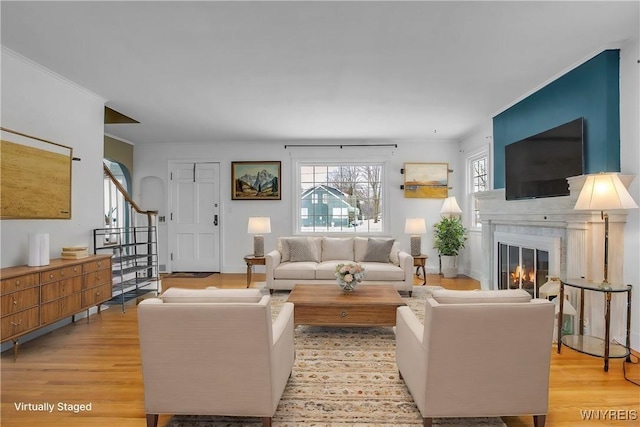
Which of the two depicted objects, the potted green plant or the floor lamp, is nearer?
the floor lamp

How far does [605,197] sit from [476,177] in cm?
379

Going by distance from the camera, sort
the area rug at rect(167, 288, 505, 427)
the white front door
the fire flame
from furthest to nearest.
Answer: the white front door
the fire flame
the area rug at rect(167, 288, 505, 427)

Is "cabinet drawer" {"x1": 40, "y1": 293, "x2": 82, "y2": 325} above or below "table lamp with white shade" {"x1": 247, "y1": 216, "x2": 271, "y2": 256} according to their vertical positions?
below

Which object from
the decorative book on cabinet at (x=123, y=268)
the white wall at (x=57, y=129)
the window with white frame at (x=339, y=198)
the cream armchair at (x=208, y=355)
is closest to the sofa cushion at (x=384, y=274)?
the window with white frame at (x=339, y=198)

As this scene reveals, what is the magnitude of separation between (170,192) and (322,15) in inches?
217

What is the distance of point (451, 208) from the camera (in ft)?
20.4

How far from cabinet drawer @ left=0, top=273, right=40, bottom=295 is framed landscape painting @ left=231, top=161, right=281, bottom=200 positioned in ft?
13.4

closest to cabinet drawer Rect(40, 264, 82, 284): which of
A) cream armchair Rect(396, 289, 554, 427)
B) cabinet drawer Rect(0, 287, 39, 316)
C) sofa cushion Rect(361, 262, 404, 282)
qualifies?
cabinet drawer Rect(0, 287, 39, 316)

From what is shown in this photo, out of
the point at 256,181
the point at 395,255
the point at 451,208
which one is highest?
the point at 256,181

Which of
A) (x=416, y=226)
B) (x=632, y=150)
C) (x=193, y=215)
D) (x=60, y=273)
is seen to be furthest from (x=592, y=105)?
(x=193, y=215)

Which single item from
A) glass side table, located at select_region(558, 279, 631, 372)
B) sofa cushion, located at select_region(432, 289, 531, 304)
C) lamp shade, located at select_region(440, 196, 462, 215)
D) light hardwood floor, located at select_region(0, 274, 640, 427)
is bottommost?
light hardwood floor, located at select_region(0, 274, 640, 427)

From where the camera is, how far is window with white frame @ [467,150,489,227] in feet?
19.4

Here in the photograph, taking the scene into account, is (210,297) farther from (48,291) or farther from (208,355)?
(48,291)

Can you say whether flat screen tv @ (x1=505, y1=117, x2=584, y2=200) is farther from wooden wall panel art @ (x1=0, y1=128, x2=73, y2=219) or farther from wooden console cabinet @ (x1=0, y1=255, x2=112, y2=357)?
wooden wall panel art @ (x1=0, y1=128, x2=73, y2=219)
